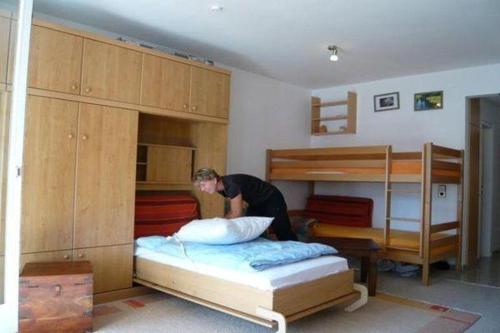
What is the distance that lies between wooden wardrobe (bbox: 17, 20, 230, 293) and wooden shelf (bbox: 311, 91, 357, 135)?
99.0 inches

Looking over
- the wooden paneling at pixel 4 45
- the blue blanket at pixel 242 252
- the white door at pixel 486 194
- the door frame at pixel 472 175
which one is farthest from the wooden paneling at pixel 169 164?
the white door at pixel 486 194

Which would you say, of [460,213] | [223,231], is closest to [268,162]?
[460,213]

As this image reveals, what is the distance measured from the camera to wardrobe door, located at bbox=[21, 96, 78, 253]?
2.96 m

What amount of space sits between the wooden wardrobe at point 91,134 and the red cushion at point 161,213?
0.24m

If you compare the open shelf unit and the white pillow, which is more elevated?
the open shelf unit

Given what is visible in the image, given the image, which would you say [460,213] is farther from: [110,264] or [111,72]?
[111,72]

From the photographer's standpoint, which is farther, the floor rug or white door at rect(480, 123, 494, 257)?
white door at rect(480, 123, 494, 257)

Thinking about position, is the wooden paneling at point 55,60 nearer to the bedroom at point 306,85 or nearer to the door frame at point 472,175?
the bedroom at point 306,85

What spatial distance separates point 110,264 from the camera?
3.42 metres

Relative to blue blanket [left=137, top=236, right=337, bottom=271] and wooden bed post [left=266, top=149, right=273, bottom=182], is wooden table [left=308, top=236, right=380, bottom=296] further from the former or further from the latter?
wooden bed post [left=266, top=149, right=273, bottom=182]

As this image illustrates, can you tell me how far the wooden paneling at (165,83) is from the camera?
142 inches

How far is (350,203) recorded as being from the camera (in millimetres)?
5688

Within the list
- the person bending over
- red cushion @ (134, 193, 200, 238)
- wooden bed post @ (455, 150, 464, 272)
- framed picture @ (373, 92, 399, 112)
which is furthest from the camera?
framed picture @ (373, 92, 399, 112)

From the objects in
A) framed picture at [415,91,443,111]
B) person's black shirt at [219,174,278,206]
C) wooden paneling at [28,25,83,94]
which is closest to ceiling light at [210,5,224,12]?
wooden paneling at [28,25,83,94]
